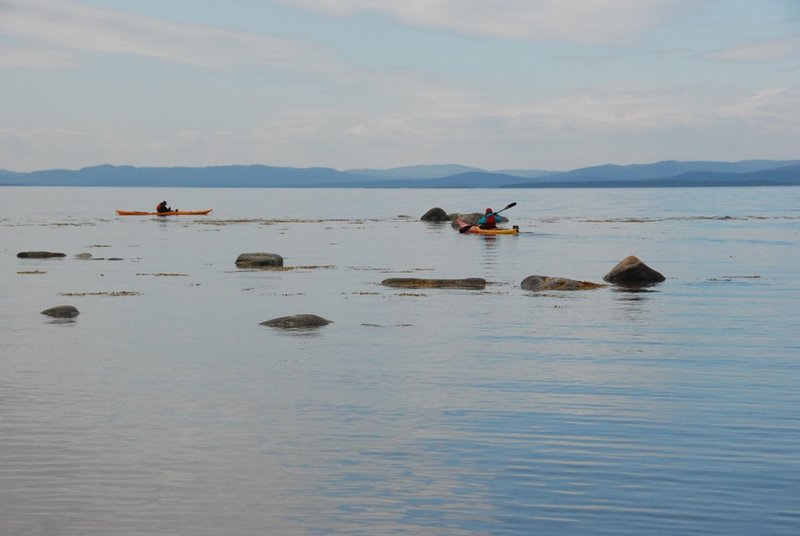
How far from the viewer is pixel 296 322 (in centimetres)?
2638

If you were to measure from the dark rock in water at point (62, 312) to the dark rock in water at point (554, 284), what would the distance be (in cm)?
1560

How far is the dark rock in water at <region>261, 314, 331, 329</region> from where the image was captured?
2628 centimetres

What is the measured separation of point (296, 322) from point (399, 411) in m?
10.7

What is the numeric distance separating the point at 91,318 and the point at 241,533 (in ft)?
63.5

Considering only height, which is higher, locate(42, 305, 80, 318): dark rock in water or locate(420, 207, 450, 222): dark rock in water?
locate(42, 305, 80, 318): dark rock in water

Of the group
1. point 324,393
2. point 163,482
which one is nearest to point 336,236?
point 324,393

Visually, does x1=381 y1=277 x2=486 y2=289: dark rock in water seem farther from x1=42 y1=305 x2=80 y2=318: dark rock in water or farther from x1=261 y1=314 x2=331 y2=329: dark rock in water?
x1=42 y1=305 x2=80 y2=318: dark rock in water

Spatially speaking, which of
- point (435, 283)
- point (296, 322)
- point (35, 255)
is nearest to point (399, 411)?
point (296, 322)

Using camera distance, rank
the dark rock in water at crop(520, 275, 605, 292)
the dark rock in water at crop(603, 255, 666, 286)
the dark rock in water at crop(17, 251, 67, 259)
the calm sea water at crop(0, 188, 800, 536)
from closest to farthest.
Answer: the calm sea water at crop(0, 188, 800, 536) → the dark rock in water at crop(520, 275, 605, 292) → the dark rock in water at crop(603, 255, 666, 286) → the dark rock in water at crop(17, 251, 67, 259)

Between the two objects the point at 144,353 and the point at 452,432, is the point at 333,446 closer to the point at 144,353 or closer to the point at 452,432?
the point at 452,432

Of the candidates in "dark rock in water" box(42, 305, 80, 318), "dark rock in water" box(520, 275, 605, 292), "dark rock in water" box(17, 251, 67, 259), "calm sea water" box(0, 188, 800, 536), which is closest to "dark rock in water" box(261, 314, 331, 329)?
"calm sea water" box(0, 188, 800, 536)

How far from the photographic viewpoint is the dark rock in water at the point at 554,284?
119ft

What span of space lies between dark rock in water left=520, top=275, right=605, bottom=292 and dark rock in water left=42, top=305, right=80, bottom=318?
15598 millimetres

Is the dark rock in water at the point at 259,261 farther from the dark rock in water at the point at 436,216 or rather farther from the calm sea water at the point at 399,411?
the dark rock in water at the point at 436,216
